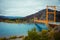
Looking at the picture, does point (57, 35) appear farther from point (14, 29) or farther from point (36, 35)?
point (14, 29)

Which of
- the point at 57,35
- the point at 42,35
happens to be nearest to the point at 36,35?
the point at 42,35

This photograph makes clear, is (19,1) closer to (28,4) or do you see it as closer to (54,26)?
(28,4)

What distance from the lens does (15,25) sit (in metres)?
2.30

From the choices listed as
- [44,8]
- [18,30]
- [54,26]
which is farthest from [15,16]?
[54,26]

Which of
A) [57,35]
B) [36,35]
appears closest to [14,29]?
[36,35]

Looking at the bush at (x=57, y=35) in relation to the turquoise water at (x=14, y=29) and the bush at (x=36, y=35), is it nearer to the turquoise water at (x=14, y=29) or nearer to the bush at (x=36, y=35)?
the bush at (x=36, y=35)

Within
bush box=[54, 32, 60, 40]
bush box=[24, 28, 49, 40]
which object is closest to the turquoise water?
bush box=[24, 28, 49, 40]

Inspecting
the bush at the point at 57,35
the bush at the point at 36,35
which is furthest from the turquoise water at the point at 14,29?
the bush at the point at 57,35

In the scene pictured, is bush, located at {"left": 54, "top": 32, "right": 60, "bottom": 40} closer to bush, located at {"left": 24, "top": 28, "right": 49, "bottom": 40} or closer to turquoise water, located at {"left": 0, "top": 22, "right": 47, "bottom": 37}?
bush, located at {"left": 24, "top": 28, "right": 49, "bottom": 40}

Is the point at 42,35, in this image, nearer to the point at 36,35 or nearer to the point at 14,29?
the point at 36,35

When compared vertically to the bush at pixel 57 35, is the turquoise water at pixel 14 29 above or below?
above

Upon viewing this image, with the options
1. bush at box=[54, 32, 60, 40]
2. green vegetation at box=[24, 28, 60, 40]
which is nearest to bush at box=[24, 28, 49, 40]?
green vegetation at box=[24, 28, 60, 40]

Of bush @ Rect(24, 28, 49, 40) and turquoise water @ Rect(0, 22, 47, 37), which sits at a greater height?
turquoise water @ Rect(0, 22, 47, 37)

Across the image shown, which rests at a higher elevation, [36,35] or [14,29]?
[14,29]
